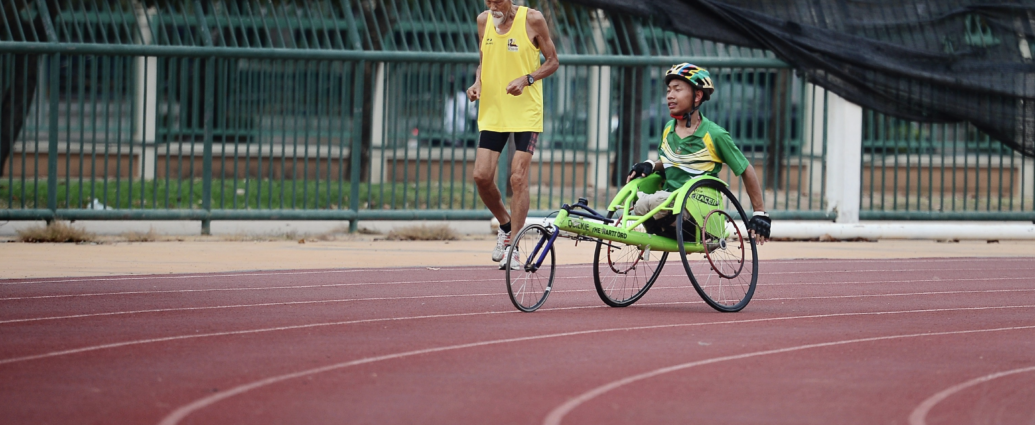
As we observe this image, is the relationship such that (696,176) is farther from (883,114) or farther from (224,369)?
(883,114)

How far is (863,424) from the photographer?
16.8 feet

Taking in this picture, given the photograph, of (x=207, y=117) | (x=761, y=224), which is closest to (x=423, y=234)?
(x=207, y=117)

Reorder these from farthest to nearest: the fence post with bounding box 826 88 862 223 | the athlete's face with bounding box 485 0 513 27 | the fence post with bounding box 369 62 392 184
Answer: the fence post with bounding box 826 88 862 223, the fence post with bounding box 369 62 392 184, the athlete's face with bounding box 485 0 513 27

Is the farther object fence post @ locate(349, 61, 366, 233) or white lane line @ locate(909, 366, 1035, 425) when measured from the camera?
fence post @ locate(349, 61, 366, 233)

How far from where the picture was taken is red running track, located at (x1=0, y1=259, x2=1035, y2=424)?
17.4ft

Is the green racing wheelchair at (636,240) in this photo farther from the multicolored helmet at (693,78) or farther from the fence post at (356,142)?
the fence post at (356,142)

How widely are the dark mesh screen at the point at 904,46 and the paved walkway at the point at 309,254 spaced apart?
4.81 feet

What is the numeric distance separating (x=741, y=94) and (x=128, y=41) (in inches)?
251

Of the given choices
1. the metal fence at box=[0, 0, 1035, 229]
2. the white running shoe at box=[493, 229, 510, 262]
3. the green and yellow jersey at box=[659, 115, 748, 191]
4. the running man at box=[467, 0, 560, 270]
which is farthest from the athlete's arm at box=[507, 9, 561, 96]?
the metal fence at box=[0, 0, 1035, 229]

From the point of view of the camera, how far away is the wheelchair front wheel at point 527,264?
7.71m

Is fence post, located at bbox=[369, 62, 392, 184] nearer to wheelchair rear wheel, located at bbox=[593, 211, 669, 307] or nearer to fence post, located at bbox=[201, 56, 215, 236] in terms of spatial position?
fence post, located at bbox=[201, 56, 215, 236]

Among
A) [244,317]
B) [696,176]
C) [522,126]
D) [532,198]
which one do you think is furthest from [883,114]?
[244,317]

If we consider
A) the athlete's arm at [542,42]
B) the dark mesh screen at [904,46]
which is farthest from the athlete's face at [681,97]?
the dark mesh screen at [904,46]

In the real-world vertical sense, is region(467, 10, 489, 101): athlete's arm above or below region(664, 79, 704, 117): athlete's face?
above
